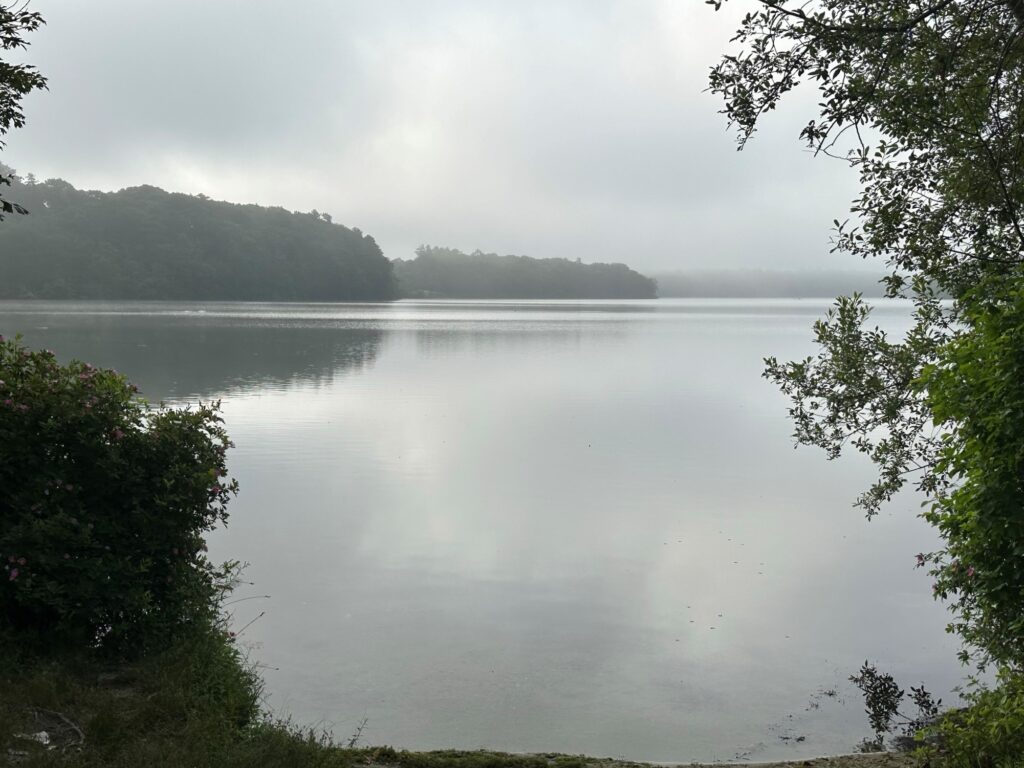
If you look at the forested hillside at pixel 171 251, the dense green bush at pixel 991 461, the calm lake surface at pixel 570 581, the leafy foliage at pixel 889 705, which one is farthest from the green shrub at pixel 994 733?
the forested hillside at pixel 171 251

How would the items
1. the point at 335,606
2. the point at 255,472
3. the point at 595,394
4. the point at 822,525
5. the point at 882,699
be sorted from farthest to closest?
1. the point at 595,394
2. the point at 255,472
3. the point at 822,525
4. the point at 335,606
5. the point at 882,699

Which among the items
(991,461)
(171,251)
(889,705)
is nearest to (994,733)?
(991,461)

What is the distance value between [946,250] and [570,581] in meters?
5.68

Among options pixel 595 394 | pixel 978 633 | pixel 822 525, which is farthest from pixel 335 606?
pixel 595 394

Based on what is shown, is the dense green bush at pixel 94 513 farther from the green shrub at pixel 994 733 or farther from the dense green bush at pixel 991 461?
the green shrub at pixel 994 733

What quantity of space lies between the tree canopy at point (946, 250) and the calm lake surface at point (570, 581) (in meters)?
1.64

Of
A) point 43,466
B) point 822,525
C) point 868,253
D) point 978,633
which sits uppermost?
point 868,253

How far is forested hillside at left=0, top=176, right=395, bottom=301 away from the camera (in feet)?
430

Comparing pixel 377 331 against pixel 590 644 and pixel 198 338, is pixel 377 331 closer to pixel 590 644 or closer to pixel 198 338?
pixel 198 338

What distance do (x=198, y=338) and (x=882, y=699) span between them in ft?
161

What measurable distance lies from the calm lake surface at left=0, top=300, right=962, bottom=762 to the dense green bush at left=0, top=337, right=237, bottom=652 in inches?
66.9

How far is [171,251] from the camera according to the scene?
145m

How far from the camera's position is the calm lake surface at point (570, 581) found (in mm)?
7207

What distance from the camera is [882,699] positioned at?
7.65 meters
